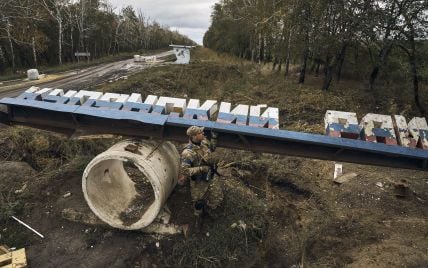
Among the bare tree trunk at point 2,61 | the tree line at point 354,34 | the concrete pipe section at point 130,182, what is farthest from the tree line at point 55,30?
the concrete pipe section at point 130,182

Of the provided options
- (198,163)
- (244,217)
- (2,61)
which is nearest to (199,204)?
(198,163)

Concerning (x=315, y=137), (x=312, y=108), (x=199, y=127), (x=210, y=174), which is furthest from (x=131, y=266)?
(x=312, y=108)

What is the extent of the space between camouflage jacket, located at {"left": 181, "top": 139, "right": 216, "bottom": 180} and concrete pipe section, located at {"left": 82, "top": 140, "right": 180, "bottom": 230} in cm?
61

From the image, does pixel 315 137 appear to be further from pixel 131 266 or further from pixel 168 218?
pixel 131 266

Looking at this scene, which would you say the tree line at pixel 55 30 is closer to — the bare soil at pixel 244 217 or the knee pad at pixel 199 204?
the bare soil at pixel 244 217

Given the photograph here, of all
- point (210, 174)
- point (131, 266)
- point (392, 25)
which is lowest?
point (131, 266)

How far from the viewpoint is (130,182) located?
9273 mm

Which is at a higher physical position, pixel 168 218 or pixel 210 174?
pixel 210 174

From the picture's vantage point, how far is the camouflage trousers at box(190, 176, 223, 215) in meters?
7.18

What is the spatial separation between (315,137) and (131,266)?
453 centimetres

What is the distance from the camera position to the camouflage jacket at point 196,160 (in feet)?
22.5

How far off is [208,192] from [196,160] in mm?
1124

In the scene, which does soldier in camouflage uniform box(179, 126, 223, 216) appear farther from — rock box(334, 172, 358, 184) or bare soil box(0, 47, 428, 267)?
rock box(334, 172, 358, 184)

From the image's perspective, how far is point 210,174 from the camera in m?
7.15
